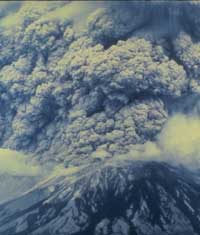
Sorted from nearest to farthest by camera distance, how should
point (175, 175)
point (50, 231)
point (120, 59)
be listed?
point (120, 59) → point (50, 231) → point (175, 175)

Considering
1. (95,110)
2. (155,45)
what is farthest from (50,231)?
(155,45)

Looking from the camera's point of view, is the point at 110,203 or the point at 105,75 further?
the point at 110,203

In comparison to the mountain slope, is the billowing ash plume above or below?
above

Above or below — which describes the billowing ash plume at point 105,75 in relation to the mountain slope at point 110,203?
above

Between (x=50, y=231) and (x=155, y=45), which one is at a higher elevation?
(x=155, y=45)

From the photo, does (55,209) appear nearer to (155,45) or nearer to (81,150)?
(81,150)

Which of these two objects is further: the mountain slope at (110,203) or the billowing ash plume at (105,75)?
the mountain slope at (110,203)

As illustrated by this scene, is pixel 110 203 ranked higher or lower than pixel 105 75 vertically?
lower

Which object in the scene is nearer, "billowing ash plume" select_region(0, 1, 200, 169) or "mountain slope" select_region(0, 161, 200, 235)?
"billowing ash plume" select_region(0, 1, 200, 169)
